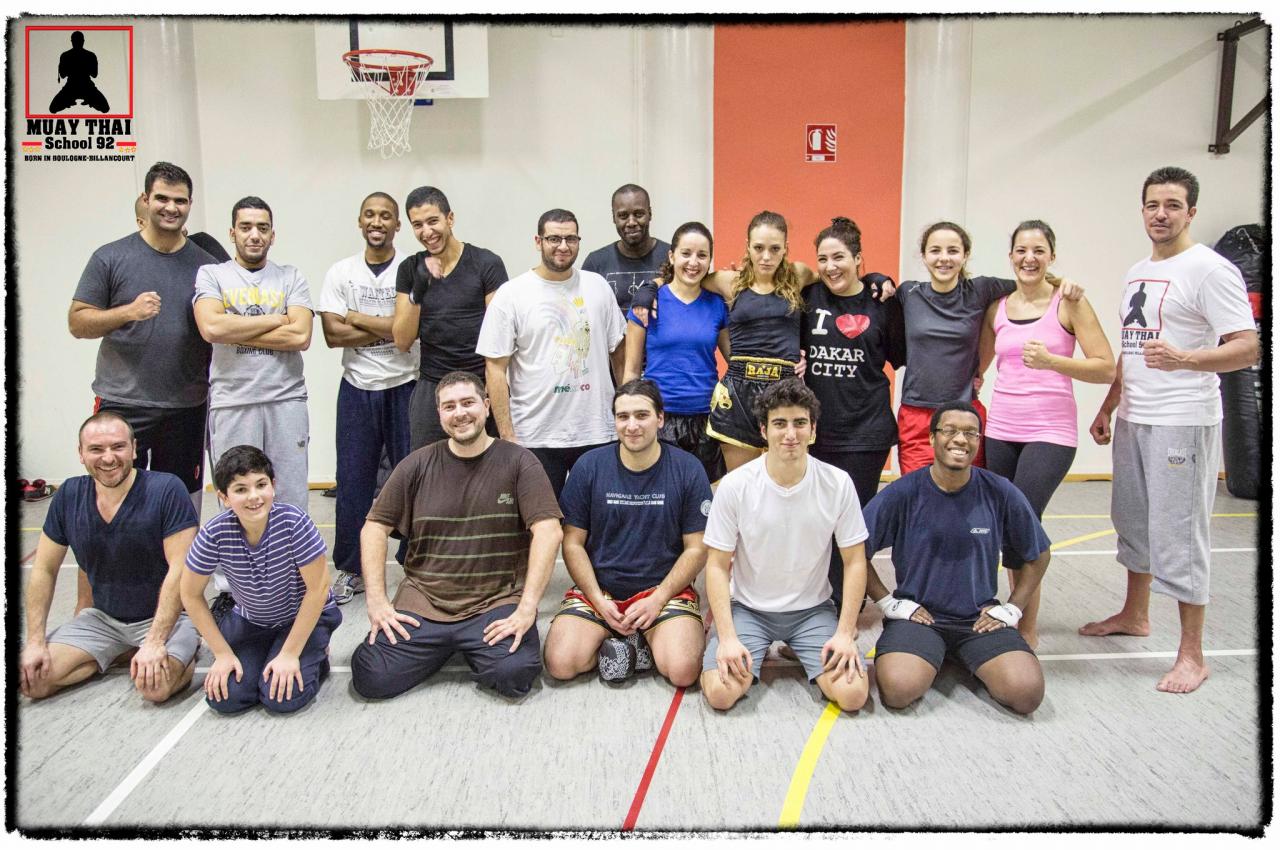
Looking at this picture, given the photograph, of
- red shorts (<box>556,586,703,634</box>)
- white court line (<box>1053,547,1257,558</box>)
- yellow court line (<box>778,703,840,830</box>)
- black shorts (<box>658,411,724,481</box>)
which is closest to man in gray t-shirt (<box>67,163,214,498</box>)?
red shorts (<box>556,586,703,634</box>)

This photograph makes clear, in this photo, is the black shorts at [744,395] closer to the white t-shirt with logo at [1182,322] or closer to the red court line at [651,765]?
the red court line at [651,765]

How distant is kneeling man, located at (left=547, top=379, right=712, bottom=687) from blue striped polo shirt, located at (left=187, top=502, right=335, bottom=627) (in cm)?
102

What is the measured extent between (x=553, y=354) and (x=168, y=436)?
1.81 meters

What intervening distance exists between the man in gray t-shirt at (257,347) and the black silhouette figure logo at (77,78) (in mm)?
1346

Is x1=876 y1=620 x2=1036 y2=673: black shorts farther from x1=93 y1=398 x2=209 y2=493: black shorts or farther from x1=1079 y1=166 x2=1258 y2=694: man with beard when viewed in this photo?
x1=93 y1=398 x2=209 y2=493: black shorts

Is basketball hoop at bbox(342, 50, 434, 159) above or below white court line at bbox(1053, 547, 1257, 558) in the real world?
above

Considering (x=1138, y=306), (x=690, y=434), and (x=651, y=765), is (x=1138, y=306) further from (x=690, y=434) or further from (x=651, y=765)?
(x=651, y=765)

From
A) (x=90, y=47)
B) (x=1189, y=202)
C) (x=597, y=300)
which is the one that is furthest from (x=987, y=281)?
(x=90, y=47)

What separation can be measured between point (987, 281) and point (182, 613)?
3.70m

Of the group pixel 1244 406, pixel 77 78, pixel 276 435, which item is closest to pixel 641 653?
pixel 276 435

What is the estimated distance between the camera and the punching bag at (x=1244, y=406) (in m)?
6.52

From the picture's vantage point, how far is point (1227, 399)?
6699 millimetres

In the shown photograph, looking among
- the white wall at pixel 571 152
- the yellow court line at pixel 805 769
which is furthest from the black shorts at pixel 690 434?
the white wall at pixel 571 152

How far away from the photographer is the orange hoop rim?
6.30 metres
